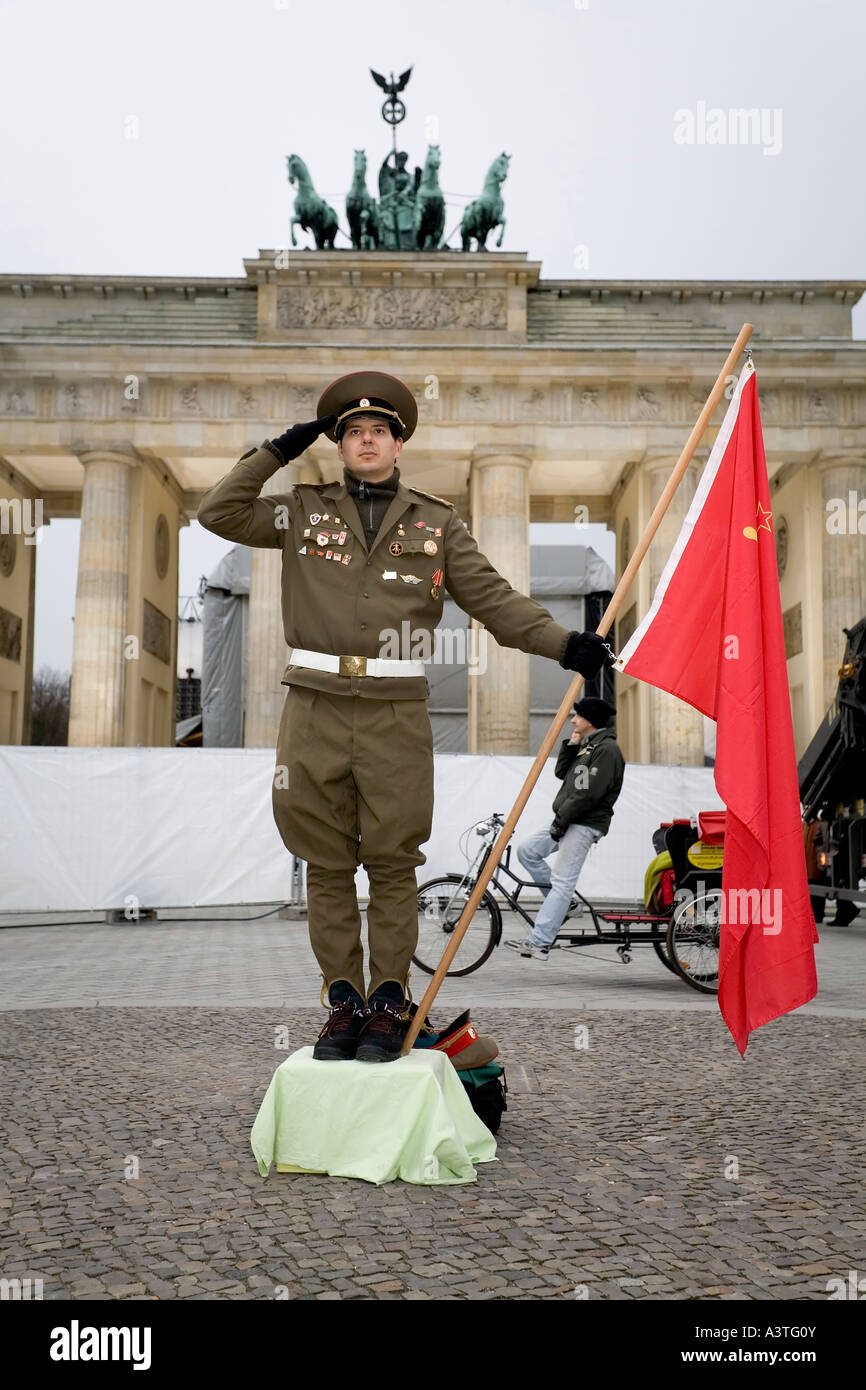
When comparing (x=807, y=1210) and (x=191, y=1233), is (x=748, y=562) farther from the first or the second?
(x=191, y=1233)

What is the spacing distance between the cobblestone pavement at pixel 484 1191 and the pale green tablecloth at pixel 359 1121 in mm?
78

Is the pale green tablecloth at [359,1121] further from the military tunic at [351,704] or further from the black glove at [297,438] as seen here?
the black glove at [297,438]

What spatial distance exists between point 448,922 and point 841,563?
20539 mm

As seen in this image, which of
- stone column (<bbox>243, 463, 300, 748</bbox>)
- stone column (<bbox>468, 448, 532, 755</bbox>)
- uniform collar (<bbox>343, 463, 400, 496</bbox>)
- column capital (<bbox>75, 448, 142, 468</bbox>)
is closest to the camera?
uniform collar (<bbox>343, 463, 400, 496</bbox>)

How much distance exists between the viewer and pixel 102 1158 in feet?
11.0

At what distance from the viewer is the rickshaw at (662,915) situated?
25.0ft

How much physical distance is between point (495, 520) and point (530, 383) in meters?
3.23

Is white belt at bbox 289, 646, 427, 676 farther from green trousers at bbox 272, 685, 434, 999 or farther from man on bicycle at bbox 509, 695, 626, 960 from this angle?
man on bicycle at bbox 509, 695, 626, 960

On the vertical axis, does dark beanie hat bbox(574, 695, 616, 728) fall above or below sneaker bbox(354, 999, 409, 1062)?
above

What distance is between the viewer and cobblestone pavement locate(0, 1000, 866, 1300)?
2.50 meters

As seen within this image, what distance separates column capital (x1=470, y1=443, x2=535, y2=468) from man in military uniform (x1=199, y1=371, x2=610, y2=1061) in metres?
24.6

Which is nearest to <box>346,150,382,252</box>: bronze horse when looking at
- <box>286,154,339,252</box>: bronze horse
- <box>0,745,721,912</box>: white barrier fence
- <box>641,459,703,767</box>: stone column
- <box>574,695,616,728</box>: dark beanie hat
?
<box>286,154,339,252</box>: bronze horse

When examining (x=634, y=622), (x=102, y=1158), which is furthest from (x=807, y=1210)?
(x=634, y=622)

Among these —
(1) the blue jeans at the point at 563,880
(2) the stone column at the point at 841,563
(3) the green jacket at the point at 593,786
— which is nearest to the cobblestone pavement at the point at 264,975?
(1) the blue jeans at the point at 563,880
